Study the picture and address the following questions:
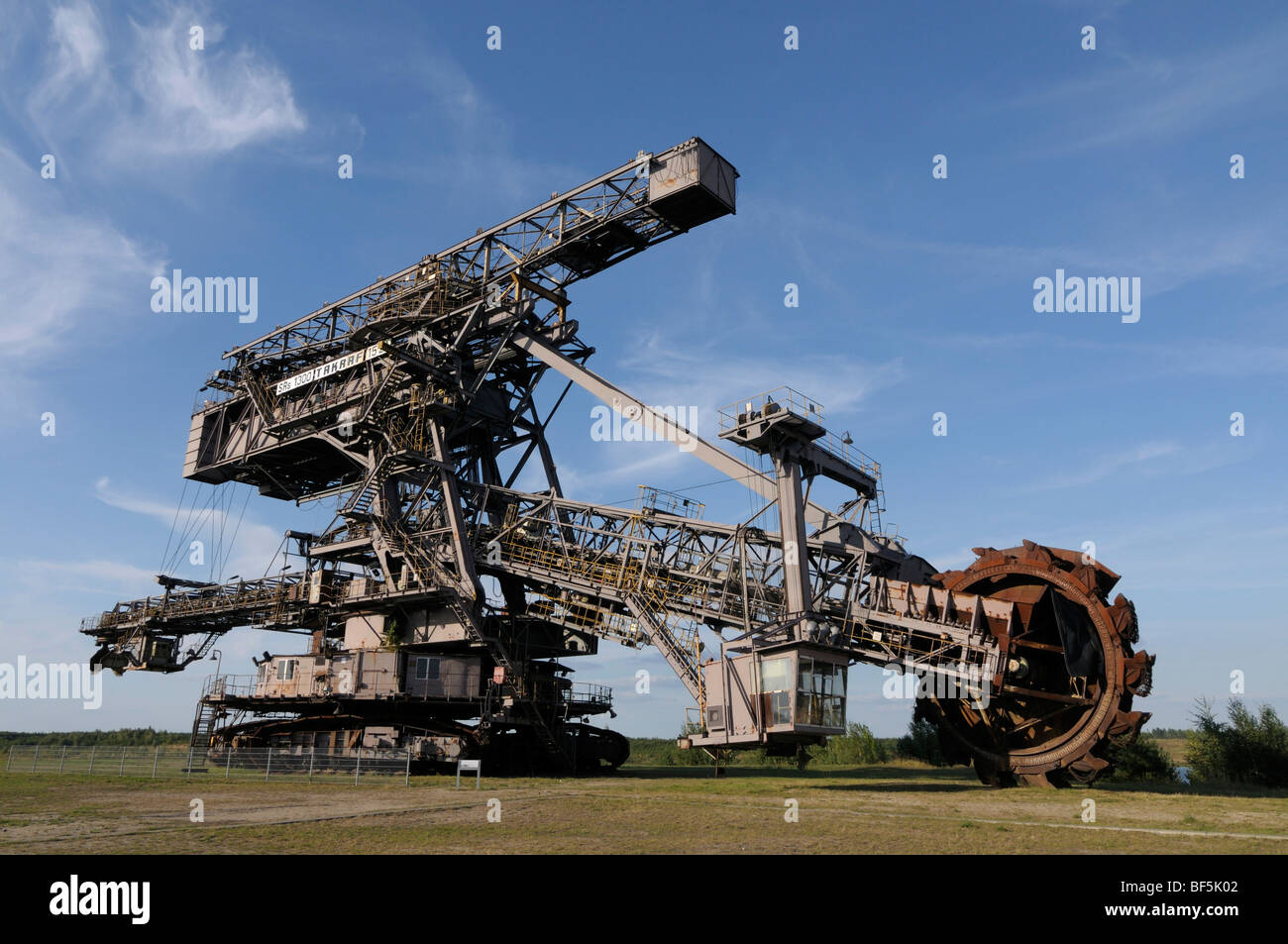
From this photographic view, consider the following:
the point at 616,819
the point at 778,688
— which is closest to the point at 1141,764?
the point at 778,688

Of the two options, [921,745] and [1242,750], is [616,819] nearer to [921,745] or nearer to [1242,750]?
[1242,750]

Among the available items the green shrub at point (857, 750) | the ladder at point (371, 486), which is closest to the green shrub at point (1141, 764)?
the green shrub at point (857, 750)

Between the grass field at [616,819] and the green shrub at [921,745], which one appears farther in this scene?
the green shrub at [921,745]

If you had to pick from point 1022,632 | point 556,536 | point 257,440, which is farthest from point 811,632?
point 257,440

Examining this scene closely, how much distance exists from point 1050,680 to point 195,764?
30.7 meters

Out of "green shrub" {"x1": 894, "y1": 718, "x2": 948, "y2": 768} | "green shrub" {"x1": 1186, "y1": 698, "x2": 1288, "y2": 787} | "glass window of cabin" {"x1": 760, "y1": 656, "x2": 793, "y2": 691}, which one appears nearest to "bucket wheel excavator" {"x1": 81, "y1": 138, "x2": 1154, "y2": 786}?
"glass window of cabin" {"x1": 760, "y1": 656, "x2": 793, "y2": 691}

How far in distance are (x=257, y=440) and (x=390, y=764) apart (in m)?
25.0

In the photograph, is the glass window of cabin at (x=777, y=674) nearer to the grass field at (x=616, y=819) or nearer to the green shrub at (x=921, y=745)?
the grass field at (x=616, y=819)

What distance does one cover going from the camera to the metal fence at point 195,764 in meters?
31.4

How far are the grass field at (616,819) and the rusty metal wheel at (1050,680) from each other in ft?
5.25

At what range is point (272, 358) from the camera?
167 feet

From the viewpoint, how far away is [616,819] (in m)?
18.4
